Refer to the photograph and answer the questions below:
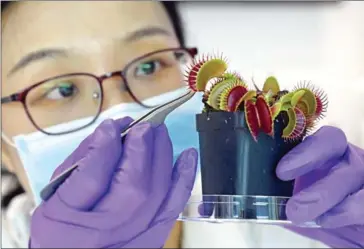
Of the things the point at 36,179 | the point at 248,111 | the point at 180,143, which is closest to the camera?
the point at 248,111

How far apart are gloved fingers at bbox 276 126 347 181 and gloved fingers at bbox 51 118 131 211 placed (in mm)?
192

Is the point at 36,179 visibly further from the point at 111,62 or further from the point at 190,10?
the point at 190,10

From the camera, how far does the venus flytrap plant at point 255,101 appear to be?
0.62 meters

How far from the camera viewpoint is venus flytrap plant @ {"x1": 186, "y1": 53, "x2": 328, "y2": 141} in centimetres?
62

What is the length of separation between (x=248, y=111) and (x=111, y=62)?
1.16 ft

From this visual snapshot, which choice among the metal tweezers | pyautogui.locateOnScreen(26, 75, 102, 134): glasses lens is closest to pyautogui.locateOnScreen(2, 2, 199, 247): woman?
pyautogui.locateOnScreen(26, 75, 102, 134): glasses lens

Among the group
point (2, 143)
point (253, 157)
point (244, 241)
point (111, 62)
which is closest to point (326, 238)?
point (244, 241)

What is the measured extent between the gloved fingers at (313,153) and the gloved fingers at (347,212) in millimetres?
54

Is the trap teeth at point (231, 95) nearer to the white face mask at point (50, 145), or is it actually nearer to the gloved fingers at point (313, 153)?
the gloved fingers at point (313, 153)

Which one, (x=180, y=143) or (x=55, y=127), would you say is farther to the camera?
(x=55, y=127)

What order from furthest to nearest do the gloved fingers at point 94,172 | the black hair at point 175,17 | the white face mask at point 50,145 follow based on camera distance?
the black hair at point 175,17 < the white face mask at point 50,145 < the gloved fingers at point 94,172

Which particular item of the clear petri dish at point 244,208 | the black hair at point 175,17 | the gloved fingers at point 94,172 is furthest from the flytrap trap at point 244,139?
the black hair at point 175,17

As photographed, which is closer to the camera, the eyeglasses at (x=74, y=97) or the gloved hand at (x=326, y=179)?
the gloved hand at (x=326, y=179)

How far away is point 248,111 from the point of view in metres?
0.62
